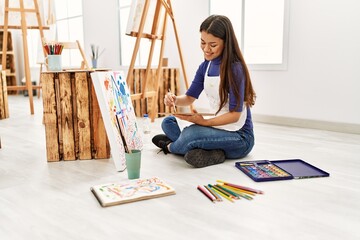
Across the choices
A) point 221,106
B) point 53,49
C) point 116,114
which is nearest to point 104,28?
point 53,49

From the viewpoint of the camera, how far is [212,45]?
1825mm

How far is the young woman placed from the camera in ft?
5.92

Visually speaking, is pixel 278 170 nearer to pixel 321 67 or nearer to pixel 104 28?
pixel 321 67

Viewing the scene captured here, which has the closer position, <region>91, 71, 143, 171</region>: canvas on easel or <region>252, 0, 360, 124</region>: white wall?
<region>91, 71, 143, 171</region>: canvas on easel

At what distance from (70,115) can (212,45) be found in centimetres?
88

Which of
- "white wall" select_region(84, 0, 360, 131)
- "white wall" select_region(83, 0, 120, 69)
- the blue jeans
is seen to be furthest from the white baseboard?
"white wall" select_region(83, 0, 120, 69)

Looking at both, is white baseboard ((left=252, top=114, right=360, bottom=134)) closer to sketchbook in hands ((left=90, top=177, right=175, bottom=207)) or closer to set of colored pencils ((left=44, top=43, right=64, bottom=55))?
sketchbook in hands ((left=90, top=177, right=175, bottom=207))

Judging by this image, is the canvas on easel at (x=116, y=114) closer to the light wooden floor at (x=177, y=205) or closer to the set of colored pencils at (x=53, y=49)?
the light wooden floor at (x=177, y=205)

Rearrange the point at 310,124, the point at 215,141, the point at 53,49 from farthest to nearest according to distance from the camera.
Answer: the point at 310,124 → the point at 53,49 → the point at 215,141

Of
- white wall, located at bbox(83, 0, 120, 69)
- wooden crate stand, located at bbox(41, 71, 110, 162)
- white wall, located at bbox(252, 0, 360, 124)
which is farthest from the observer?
white wall, located at bbox(83, 0, 120, 69)

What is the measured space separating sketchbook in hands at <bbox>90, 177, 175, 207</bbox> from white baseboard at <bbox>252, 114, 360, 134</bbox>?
178cm

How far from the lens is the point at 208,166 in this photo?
1867 mm

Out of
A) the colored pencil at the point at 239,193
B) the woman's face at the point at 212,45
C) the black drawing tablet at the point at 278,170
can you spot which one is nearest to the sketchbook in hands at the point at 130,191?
the colored pencil at the point at 239,193

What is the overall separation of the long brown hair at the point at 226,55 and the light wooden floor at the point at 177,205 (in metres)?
0.40
